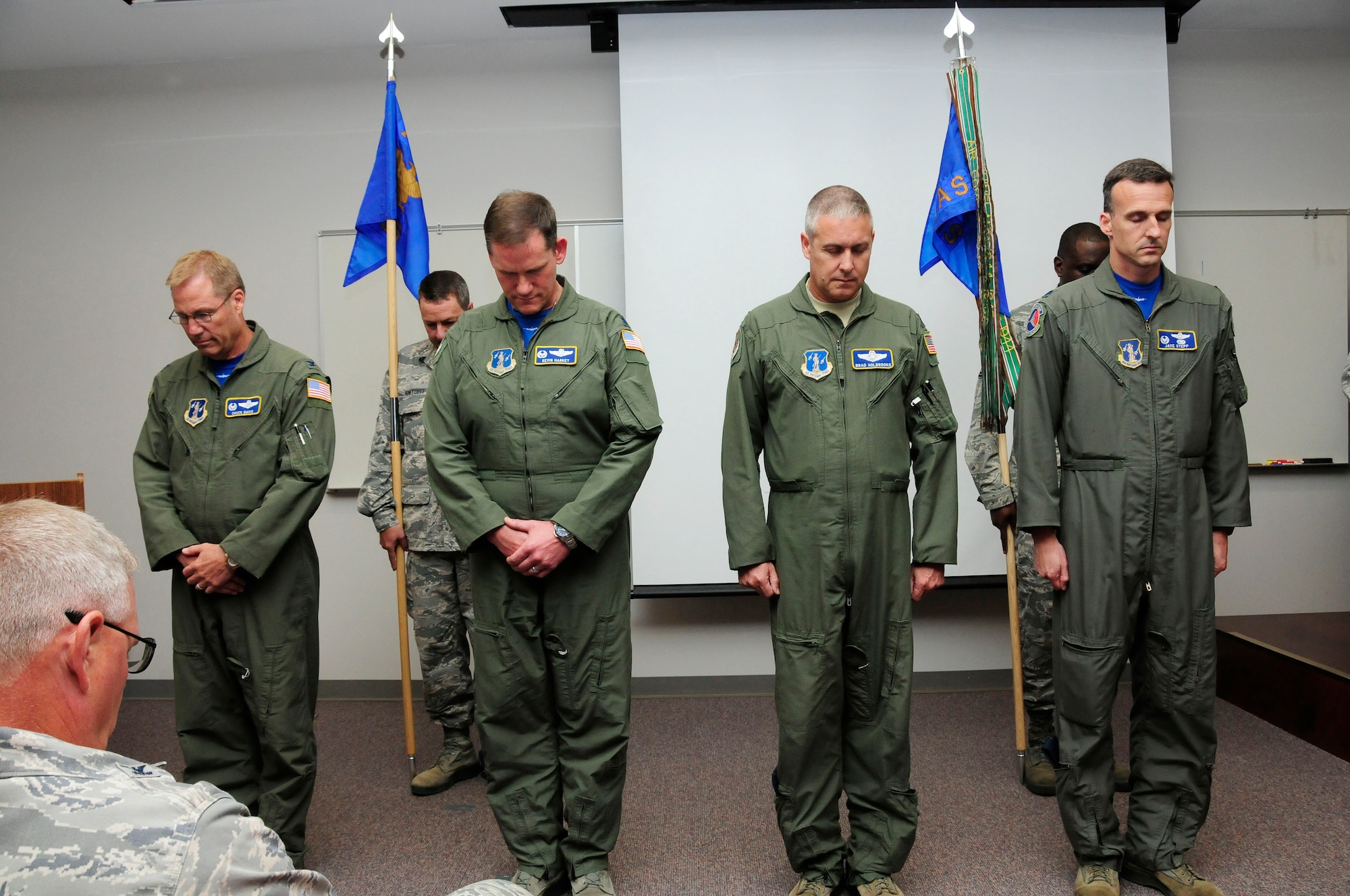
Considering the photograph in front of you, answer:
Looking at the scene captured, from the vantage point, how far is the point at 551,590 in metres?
2.27

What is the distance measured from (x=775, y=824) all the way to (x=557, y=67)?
3.30 metres

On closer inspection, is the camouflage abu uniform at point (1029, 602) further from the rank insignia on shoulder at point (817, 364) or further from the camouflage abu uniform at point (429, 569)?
the camouflage abu uniform at point (429, 569)

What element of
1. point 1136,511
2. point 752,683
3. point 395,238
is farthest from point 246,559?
point 752,683

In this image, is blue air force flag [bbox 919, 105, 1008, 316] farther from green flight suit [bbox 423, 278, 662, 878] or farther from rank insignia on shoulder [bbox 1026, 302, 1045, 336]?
green flight suit [bbox 423, 278, 662, 878]

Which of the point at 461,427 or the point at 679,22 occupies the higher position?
the point at 679,22

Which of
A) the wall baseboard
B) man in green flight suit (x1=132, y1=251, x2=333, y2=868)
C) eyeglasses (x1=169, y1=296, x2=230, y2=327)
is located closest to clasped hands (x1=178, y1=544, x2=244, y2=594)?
man in green flight suit (x1=132, y1=251, x2=333, y2=868)

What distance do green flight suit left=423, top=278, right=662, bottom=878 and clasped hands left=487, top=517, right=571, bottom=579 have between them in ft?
0.23

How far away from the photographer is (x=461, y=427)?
2344 millimetres

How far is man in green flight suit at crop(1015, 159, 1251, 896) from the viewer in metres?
2.17

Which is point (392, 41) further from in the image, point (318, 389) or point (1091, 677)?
point (1091, 677)

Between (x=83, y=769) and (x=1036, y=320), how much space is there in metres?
2.12

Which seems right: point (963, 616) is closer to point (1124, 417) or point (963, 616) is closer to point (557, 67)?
point (1124, 417)

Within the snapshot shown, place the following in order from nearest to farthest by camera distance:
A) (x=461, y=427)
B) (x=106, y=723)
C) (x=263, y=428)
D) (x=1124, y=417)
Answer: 1. (x=106, y=723)
2. (x=1124, y=417)
3. (x=461, y=427)
4. (x=263, y=428)

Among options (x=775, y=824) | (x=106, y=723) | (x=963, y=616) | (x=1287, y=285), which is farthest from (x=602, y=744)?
(x=1287, y=285)
